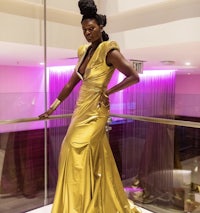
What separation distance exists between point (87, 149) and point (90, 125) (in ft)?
0.51

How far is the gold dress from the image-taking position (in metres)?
1.71

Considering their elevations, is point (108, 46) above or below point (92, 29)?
below

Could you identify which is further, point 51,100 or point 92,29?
point 51,100

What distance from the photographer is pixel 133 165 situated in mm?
2961

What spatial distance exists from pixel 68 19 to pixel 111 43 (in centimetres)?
113

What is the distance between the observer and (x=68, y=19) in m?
2.64

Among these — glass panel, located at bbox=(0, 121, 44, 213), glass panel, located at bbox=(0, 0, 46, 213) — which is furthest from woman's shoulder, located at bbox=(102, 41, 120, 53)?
glass panel, located at bbox=(0, 121, 44, 213)

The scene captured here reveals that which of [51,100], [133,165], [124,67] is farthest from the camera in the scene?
[133,165]

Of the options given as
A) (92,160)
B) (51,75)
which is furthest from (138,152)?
(51,75)

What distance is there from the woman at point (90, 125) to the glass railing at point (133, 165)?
837mm

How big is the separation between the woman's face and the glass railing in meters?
1.03

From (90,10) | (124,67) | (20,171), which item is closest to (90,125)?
(124,67)

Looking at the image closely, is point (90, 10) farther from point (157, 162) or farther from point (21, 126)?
point (157, 162)

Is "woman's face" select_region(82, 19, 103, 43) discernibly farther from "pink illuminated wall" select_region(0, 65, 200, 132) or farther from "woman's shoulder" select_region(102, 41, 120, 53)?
"pink illuminated wall" select_region(0, 65, 200, 132)
